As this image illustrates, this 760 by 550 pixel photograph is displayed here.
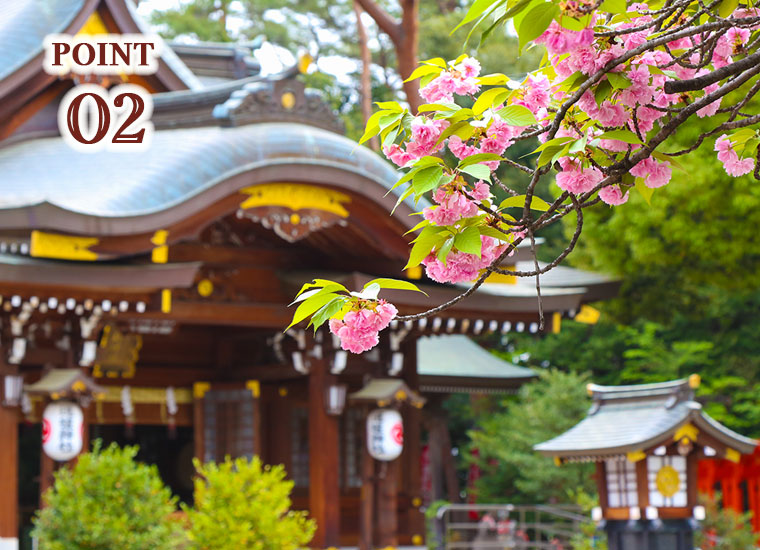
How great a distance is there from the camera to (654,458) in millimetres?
11586

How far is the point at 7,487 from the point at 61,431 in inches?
29.4

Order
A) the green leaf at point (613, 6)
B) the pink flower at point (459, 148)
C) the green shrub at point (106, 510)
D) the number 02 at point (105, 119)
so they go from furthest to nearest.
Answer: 1. the number 02 at point (105, 119)
2. the green shrub at point (106, 510)
3. the pink flower at point (459, 148)
4. the green leaf at point (613, 6)

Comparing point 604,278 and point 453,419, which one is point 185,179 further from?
point 453,419

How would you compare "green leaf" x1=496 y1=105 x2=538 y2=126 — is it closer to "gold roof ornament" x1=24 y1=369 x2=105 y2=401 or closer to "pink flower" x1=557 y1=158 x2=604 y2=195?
"pink flower" x1=557 y1=158 x2=604 y2=195

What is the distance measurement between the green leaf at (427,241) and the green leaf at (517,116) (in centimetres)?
39

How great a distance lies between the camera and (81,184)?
489 inches

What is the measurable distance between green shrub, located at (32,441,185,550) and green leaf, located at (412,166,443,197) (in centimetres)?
747

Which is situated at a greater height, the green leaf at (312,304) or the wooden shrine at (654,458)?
the green leaf at (312,304)

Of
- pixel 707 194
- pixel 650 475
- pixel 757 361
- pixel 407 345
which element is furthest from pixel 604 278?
pixel 757 361

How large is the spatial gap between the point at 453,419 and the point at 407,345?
9.66 m

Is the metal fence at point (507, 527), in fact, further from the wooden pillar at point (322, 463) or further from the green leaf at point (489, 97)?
the green leaf at point (489, 97)

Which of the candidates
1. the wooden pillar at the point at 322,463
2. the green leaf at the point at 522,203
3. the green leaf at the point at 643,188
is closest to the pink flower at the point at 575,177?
the green leaf at the point at 522,203

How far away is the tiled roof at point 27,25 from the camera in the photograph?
46.5 ft

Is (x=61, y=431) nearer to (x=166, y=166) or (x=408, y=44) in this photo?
(x=166, y=166)
